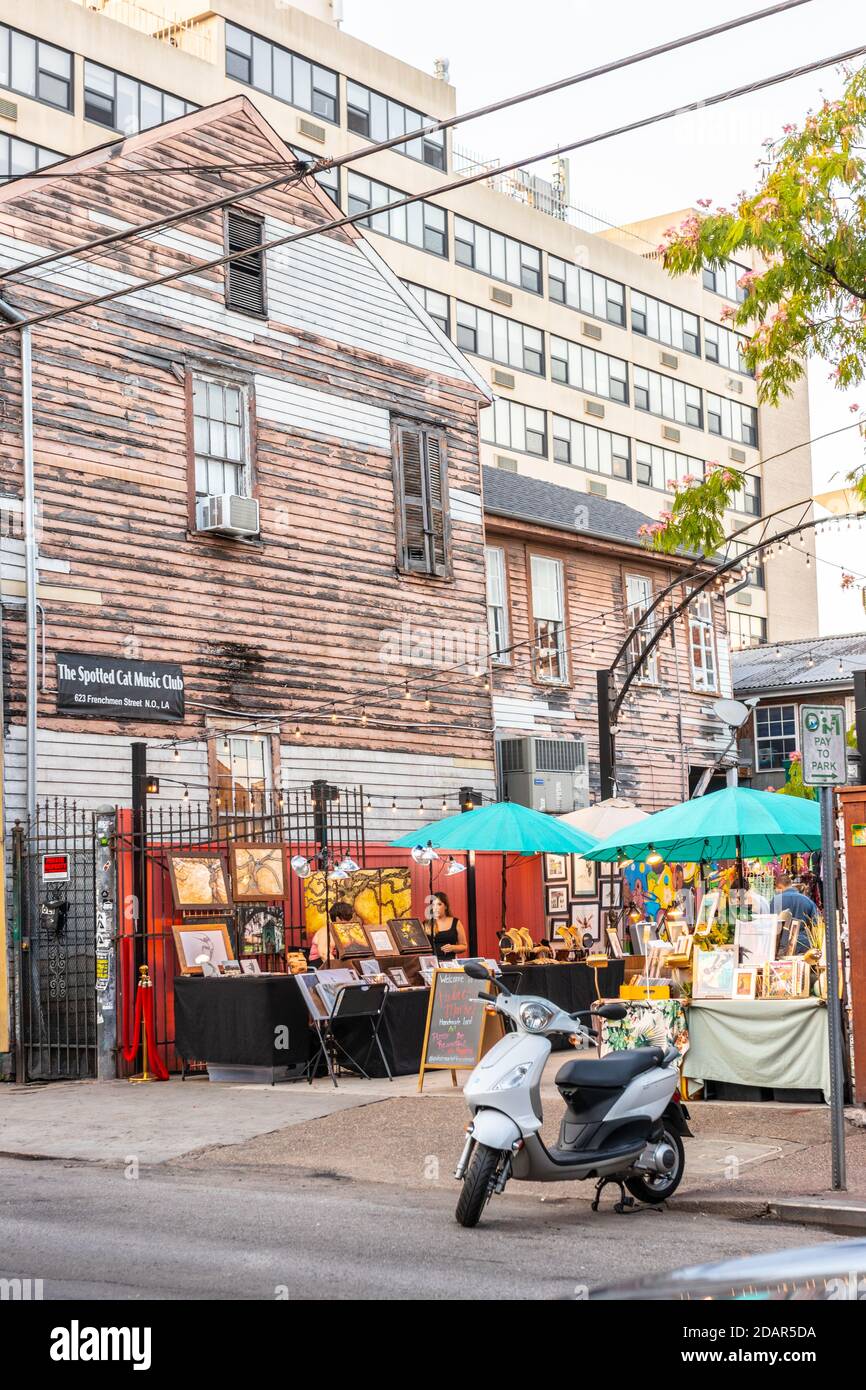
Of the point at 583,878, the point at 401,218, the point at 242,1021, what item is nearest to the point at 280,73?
the point at 401,218

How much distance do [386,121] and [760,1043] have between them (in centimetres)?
3713

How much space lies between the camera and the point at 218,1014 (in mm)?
15891

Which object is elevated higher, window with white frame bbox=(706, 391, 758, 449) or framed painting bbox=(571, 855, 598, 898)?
window with white frame bbox=(706, 391, 758, 449)

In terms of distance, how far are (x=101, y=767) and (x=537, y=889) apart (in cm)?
798

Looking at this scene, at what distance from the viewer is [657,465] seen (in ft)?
183

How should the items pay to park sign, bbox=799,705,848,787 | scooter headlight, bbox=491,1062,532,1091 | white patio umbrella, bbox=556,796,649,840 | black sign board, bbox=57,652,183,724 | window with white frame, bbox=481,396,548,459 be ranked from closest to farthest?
scooter headlight, bbox=491,1062,532,1091, pay to park sign, bbox=799,705,848,787, black sign board, bbox=57,652,183,724, white patio umbrella, bbox=556,796,649,840, window with white frame, bbox=481,396,548,459

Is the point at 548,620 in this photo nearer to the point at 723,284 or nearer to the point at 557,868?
the point at 557,868

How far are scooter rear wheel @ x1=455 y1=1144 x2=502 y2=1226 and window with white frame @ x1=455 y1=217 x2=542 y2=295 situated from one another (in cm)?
4075

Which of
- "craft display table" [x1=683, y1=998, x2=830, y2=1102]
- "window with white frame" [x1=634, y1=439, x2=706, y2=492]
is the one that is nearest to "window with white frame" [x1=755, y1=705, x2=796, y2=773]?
"window with white frame" [x1=634, y1=439, x2=706, y2=492]

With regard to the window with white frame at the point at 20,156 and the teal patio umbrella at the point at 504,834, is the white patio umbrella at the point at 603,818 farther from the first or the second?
the window with white frame at the point at 20,156

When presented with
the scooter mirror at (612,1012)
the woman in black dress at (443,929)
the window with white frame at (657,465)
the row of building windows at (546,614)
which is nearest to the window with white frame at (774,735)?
the row of building windows at (546,614)

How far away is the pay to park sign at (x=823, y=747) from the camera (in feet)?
31.7

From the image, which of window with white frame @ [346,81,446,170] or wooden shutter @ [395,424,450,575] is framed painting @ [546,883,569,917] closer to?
wooden shutter @ [395,424,450,575]

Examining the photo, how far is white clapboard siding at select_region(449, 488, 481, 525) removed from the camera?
23.9 metres
